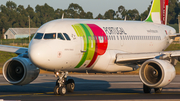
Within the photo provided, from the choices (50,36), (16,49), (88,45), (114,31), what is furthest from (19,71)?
(114,31)

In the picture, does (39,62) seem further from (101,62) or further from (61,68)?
(101,62)

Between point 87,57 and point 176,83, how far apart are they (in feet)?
37.0

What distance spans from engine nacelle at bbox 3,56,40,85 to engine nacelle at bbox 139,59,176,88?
636 centimetres

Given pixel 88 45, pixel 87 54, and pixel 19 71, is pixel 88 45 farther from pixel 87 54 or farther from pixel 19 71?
pixel 19 71

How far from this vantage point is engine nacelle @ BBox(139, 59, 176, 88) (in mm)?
18188

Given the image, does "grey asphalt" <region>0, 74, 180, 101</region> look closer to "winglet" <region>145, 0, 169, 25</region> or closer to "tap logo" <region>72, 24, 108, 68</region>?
"tap logo" <region>72, 24, 108, 68</region>

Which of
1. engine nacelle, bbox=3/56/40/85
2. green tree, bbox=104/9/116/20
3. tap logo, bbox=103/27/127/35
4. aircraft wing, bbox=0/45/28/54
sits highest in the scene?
green tree, bbox=104/9/116/20

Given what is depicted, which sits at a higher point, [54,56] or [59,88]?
[54,56]

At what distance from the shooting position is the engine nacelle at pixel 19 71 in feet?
66.0

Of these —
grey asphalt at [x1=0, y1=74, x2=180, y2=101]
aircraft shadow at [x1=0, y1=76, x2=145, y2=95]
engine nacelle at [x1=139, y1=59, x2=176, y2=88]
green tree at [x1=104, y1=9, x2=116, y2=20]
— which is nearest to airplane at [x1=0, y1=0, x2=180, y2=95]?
engine nacelle at [x1=139, y1=59, x2=176, y2=88]

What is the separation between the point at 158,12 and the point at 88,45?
12.7m

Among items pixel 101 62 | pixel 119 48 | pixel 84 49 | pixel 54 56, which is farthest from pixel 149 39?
pixel 54 56

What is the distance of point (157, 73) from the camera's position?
1905 centimetres

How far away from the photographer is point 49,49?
54.8 ft
